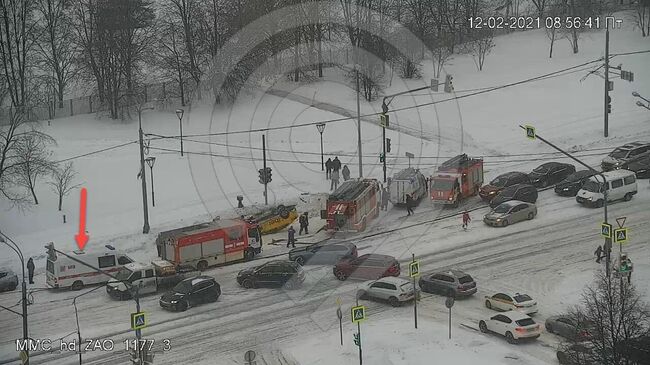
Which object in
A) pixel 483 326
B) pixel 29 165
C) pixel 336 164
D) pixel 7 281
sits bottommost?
pixel 483 326

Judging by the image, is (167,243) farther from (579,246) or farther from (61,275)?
(579,246)

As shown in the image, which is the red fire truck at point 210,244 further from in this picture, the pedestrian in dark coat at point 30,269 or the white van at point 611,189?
the white van at point 611,189

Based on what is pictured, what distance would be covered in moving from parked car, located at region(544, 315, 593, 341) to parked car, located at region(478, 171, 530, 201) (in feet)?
53.9

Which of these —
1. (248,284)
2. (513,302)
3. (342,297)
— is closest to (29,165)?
(248,284)

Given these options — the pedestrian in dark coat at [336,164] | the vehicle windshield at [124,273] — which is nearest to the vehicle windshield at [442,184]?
the pedestrian in dark coat at [336,164]

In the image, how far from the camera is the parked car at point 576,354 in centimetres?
2605

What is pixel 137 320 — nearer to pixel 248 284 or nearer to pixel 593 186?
pixel 248 284

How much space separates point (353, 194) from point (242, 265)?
6.91 m

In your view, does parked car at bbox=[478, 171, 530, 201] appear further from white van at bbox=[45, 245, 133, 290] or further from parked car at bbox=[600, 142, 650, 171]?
white van at bbox=[45, 245, 133, 290]

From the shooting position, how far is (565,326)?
30.3 metres

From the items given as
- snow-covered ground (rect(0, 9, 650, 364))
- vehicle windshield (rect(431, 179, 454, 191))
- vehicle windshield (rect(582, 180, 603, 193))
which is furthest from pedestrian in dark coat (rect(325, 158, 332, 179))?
vehicle windshield (rect(582, 180, 603, 193))

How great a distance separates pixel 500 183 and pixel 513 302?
1584 centimetres

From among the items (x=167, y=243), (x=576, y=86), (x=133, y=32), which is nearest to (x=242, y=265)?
(x=167, y=243)
